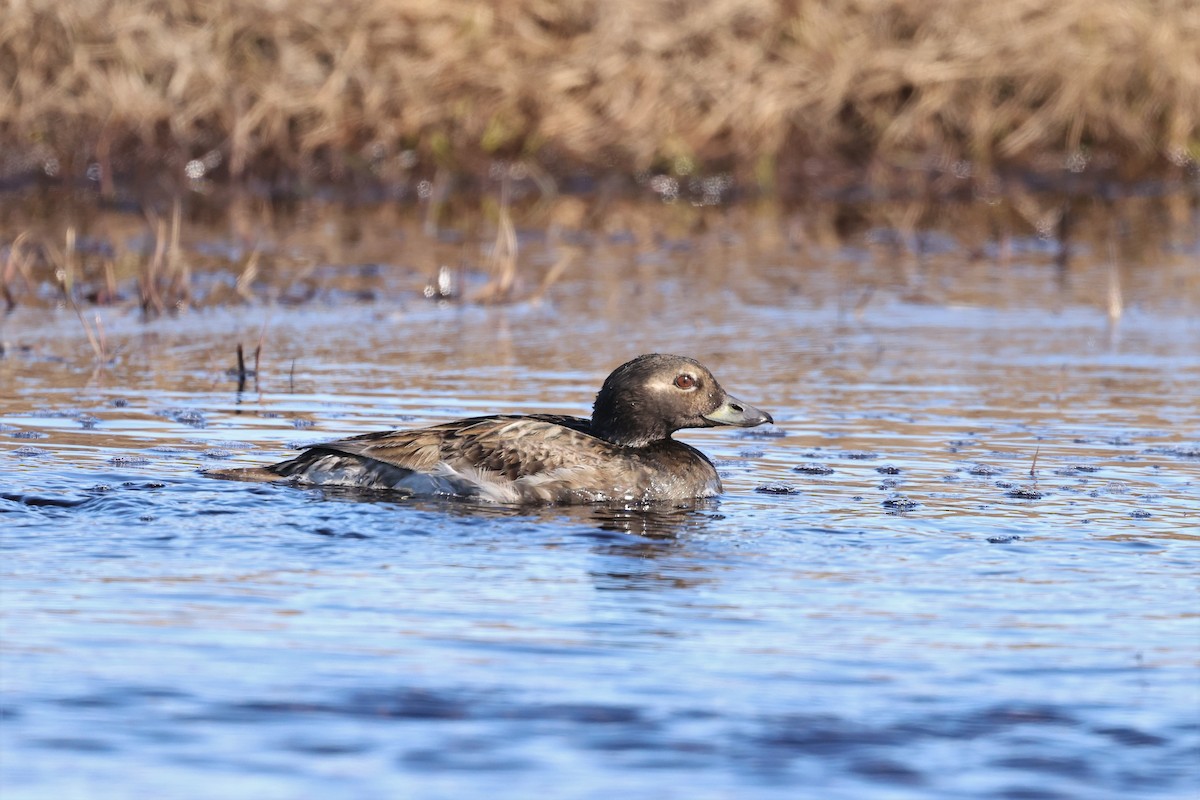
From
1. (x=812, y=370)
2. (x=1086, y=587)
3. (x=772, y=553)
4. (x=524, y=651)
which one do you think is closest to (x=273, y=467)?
(x=772, y=553)

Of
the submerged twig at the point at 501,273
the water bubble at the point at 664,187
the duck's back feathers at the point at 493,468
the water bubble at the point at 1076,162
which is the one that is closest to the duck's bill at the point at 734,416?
the duck's back feathers at the point at 493,468

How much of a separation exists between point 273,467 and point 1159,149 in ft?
50.3

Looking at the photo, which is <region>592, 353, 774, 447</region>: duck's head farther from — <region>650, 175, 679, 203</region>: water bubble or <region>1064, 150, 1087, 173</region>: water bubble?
<region>1064, 150, 1087, 173</region>: water bubble

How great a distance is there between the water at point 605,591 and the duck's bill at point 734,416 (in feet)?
0.87

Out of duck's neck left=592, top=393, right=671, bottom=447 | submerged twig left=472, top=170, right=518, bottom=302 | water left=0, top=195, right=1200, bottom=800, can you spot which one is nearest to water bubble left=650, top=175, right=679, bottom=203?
submerged twig left=472, top=170, right=518, bottom=302

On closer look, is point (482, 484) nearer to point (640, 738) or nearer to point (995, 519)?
point (995, 519)

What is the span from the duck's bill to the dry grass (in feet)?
34.7

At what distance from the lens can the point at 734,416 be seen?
884cm

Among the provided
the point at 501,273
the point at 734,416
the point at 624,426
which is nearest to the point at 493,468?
the point at 624,426

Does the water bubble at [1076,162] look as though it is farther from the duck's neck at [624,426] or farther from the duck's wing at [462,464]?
the duck's wing at [462,464]

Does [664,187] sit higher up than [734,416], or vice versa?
[664,187]

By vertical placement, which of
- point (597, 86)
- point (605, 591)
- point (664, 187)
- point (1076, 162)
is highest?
point (597, 86)

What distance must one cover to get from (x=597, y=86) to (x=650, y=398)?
11.4 meters

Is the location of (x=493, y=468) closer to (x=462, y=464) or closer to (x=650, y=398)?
(x=462, y=464)
